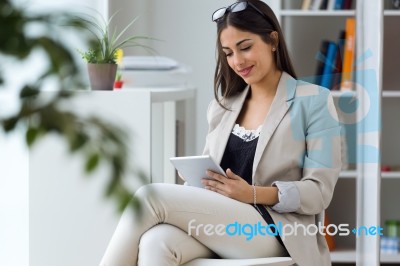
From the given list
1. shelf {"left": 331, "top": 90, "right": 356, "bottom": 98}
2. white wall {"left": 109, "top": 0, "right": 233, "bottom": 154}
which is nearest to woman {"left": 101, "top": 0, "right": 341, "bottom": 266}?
shelf {"left": 331, "top": 90, "right": 356, "bottom": 98}

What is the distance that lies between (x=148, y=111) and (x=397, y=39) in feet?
5.18

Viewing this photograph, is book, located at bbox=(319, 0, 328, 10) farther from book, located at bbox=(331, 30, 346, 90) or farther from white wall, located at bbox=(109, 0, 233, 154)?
white wall, located at bbox=(109, 0, 233, 154)

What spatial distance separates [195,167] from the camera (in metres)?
1.91

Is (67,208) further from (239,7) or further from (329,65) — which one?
(329,65)

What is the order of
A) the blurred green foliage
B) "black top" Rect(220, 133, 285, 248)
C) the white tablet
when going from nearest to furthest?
the blurred green foliage < the white tablet < "black top" Rect(220, 133, 285, 248)

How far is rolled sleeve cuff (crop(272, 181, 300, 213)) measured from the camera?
6.17 feet

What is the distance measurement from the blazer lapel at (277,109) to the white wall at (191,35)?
1701mm

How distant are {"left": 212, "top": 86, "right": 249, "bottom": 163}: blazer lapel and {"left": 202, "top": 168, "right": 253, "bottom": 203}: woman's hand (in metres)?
0.14

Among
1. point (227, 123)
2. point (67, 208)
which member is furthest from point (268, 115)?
point (67, 208)

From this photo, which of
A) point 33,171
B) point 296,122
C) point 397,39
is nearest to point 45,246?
point 33,171

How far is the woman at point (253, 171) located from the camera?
5.88ft

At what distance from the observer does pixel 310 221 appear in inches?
76.7

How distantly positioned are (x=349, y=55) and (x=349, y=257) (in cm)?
85

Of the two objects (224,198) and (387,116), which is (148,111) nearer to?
(224,198)
